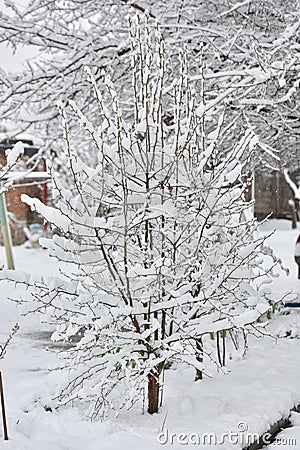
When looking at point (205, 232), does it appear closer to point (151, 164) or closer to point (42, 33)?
point (151, 164)

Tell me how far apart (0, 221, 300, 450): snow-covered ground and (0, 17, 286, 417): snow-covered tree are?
0.58 feet

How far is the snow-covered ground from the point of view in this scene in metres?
3.47

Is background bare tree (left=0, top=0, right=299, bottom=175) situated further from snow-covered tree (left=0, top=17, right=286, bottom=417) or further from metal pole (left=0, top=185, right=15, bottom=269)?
metal pole (left=0, top=185, right=15, bottom=269)

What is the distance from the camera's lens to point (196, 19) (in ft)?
A: 20.3

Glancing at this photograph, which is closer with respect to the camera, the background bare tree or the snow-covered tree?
the snow-covered tree

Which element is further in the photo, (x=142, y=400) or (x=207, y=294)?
(x=142, y=400)

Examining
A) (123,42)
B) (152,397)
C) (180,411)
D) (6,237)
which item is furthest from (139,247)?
(6,237)

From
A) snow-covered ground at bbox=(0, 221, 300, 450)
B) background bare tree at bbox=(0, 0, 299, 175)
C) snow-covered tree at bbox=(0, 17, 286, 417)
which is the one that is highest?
background bare tree at bbox=(0, 0, 299, 175)

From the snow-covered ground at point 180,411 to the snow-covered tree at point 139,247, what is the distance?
177 millimetres

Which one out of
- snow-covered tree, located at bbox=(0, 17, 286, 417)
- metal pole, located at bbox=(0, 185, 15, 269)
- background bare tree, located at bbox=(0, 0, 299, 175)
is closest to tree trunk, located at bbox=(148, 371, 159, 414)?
snow-covered tree, located at bbox=(0, 17, 286, 417)

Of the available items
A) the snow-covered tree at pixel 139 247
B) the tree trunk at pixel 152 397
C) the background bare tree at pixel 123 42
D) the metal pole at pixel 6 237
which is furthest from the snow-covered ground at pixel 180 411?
the metal pole at pixel 6 237

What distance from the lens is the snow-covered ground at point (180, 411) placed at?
347 cm

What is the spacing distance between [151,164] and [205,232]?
0.62 meters

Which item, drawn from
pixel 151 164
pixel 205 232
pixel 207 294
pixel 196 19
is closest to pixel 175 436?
pixel 207 294
